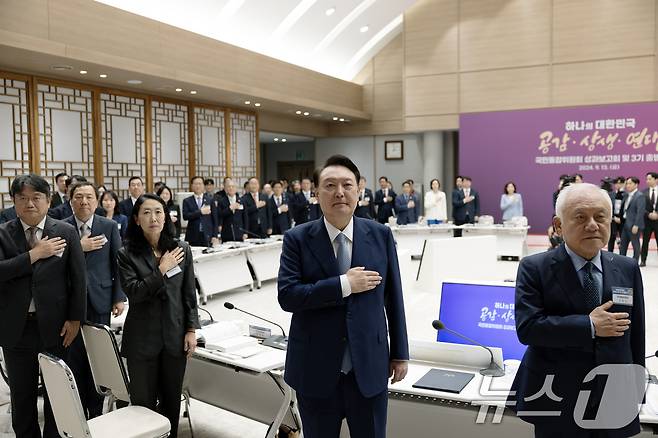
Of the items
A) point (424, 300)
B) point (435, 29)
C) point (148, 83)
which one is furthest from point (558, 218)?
point (435, 29)

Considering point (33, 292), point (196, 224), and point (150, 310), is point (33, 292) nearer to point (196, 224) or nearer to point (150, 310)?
point (150, 310)

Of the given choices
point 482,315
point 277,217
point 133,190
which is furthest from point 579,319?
point 277,217

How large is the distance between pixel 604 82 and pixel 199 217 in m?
9.62

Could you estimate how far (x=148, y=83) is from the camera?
10188 mm

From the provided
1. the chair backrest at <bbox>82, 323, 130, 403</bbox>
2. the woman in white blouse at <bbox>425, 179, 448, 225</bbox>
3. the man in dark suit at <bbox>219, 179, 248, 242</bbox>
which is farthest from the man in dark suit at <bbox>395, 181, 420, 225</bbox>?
the chair backrest at <bbox>82, 323, 130, 403</bbox>

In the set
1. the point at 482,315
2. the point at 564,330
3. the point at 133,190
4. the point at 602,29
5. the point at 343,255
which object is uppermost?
the point at 602,29

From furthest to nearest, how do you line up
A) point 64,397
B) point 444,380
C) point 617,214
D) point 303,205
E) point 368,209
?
1. point 368,209
2. point 303,205
3. point 617,214
4. point 444,380
5. point 64,397

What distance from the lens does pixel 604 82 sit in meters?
13.0

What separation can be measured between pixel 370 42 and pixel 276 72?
436 centimetres

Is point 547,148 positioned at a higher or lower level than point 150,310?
higher

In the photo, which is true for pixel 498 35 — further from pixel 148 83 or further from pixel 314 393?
pixel 314 393

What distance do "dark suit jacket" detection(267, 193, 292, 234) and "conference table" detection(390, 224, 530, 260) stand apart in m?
2.04

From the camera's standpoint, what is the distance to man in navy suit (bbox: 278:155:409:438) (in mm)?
2092

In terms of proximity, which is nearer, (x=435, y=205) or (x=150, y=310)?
(x=150, y=310)
